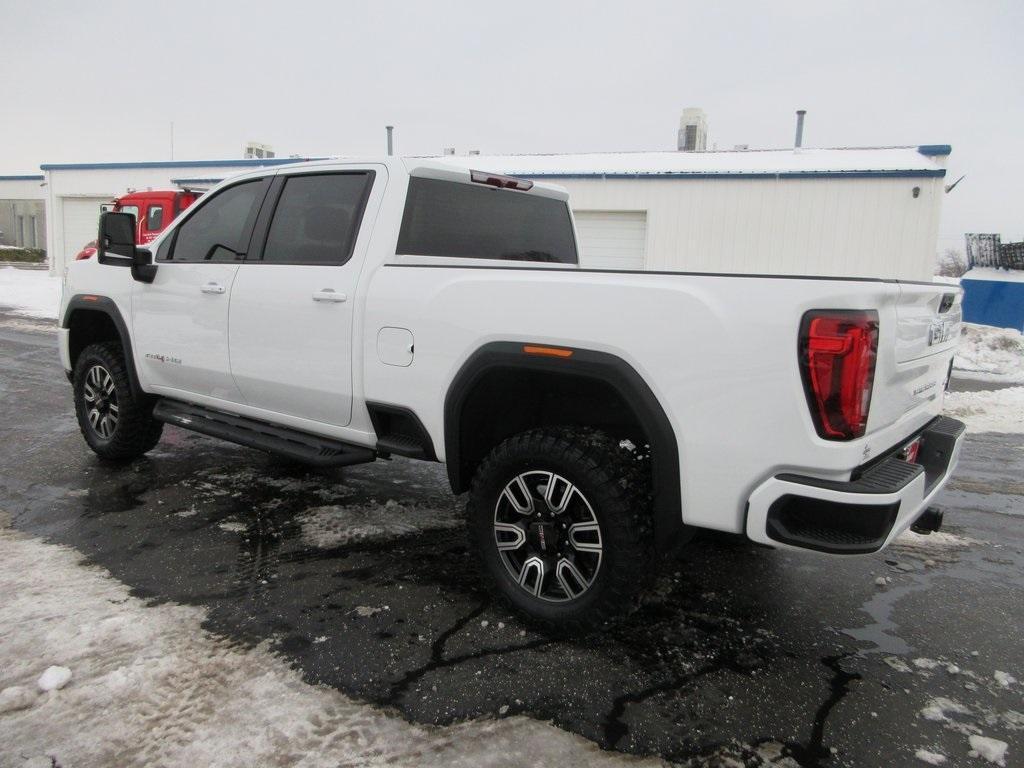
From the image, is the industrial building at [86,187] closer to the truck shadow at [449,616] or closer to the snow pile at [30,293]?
the snow pile at [30,293]

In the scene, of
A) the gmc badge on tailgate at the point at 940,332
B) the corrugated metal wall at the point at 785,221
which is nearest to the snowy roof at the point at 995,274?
the corrugated metal wall at the point at 785,221

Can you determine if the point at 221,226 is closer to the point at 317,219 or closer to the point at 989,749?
the point at 317,219

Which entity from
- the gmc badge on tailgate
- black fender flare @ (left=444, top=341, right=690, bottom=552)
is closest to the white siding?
black fender flare @ (left=444, top=341, right=690, bottom=552)

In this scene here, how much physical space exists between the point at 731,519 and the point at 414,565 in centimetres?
180

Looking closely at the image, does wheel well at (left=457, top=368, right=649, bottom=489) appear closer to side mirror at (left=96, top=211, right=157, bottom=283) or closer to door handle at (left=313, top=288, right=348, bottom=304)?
door handle at (left=313, top=288, right=348, bottom=304)

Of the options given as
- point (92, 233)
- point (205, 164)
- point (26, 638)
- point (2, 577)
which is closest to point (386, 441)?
point (26, 638)

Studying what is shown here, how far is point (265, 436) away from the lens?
13.6 ft

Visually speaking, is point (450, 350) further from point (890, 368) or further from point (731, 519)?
point (890, 368)

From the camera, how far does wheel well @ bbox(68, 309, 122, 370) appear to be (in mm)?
5348

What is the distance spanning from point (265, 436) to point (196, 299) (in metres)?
0.96

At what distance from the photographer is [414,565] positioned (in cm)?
373

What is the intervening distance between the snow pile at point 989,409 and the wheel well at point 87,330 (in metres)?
7.91

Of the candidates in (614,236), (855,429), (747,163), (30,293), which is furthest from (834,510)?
(30,293)

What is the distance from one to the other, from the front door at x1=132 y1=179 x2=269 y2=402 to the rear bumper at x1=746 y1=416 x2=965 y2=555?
10.2ft
